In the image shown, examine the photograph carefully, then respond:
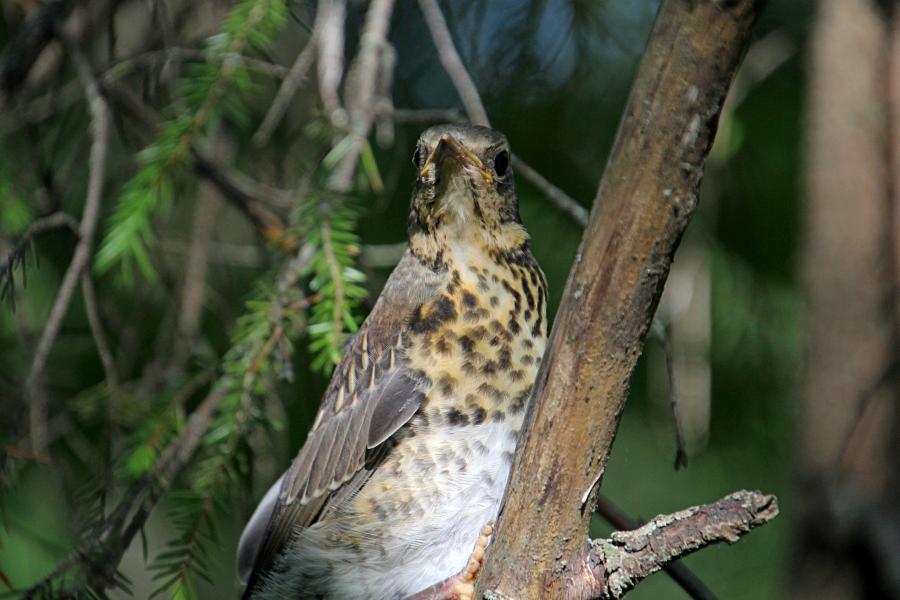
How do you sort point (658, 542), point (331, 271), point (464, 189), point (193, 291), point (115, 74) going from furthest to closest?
point (193, 291) < point (115, 74) < point (464, 189) < point (331, 271) < point (658, 542)

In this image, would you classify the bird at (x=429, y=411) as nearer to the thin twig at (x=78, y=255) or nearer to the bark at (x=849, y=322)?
the thin twig at (x=78, y=255)

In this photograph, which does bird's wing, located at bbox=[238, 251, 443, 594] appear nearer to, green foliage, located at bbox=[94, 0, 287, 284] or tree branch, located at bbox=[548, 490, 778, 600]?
green foliage, located at bbox=[94, 0, 287, 284]

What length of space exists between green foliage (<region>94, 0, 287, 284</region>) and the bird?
17.4 inches

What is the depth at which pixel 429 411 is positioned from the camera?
2154 mm

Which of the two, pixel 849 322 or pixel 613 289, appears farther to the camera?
pixel 849 322

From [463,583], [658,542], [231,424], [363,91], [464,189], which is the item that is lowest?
[463,583]

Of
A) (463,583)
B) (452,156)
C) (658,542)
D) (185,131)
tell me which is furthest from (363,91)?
(658,542)

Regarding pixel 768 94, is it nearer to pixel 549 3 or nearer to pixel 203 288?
pixel 549 3

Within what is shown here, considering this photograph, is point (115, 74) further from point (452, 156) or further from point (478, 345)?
point (478, 345)

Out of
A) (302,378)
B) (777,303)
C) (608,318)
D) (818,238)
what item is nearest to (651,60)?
(608,318)

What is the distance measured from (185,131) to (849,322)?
1758 millimetres

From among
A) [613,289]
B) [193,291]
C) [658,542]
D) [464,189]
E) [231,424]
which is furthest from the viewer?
[193,291]

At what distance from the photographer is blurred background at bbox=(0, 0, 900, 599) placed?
2146 mm

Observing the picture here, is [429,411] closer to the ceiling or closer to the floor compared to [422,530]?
closer to the ceiling
